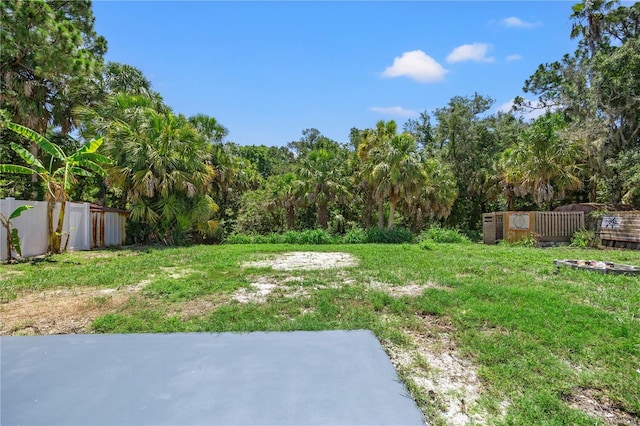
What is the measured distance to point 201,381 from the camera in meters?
A: 2.63

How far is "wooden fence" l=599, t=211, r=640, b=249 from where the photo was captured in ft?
39.2

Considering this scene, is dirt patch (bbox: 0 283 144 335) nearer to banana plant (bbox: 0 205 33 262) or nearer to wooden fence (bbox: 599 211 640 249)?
banana plant (bbox: 0 205 33 262)

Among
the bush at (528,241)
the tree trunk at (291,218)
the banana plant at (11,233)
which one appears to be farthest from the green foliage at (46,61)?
the bush at (528,241)

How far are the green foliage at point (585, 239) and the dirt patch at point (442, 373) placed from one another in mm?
12776

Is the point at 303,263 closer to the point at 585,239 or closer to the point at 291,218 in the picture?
the point at 291,218

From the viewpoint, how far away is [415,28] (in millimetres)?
8383

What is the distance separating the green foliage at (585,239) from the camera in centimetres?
1327

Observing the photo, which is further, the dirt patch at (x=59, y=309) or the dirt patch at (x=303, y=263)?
the dirt patch at (x=303, y=263)

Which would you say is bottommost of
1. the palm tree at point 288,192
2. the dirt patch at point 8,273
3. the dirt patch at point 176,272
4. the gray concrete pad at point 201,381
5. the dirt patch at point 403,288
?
the gray concrete pad at point 201,381

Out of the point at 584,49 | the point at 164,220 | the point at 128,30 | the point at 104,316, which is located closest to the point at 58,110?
the point at 164,220

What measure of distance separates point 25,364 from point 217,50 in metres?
7.92

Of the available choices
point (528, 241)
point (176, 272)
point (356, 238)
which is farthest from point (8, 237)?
point (528, 241)

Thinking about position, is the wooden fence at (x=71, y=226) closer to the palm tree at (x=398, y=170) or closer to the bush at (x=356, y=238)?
the bush at (x=356, y=238)

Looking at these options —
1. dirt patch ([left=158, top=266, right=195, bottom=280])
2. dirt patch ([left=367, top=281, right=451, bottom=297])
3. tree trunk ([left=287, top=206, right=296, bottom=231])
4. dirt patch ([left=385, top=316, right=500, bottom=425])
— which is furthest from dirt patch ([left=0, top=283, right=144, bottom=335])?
tree trunk ([left=287, top=206, right=296, bottom=231])
